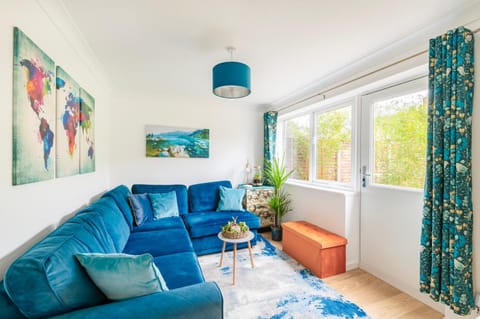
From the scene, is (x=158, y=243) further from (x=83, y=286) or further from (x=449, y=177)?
(x=449, y=177)

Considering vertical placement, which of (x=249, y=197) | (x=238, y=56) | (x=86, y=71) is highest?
(x=238, y=56)

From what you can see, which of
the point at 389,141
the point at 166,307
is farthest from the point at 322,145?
the point at 166,307

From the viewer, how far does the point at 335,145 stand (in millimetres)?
3113

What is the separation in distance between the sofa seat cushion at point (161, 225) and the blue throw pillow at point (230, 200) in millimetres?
741

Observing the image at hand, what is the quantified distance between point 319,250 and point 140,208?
222 cm

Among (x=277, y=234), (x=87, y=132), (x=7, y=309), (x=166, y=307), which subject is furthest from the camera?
(x=277, y=234)

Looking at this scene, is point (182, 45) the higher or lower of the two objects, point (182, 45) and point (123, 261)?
the higher

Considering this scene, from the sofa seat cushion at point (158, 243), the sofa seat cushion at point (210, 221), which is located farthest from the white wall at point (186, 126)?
the sofa seat cushion at point (158, 243)

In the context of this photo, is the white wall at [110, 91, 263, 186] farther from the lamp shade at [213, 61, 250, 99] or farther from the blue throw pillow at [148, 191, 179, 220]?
the lamp shade at [213, 61, 250, 99]

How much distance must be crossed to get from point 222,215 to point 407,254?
2158 mm

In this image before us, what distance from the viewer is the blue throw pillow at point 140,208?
8.84 feet

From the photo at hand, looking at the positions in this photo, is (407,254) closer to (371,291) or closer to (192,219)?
(371,291)

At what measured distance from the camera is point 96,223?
1555 mm

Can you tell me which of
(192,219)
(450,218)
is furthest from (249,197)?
(450,218)
